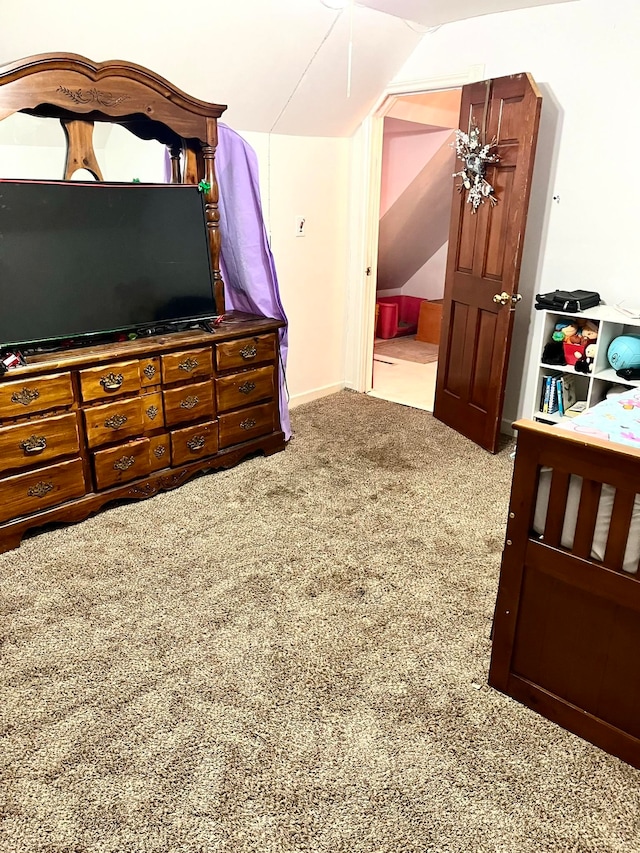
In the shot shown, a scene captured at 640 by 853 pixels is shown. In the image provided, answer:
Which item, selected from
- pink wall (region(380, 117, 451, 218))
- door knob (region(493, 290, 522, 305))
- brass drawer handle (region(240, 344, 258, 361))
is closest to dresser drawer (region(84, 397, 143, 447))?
brass drawer handle (region(240, 344, 258, 361))

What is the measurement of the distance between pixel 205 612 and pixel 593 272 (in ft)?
8.89

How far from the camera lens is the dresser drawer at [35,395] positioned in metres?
2.63

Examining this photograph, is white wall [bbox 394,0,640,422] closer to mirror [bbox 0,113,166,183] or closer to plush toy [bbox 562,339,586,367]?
plush toy [bbox 562,339,586,367]

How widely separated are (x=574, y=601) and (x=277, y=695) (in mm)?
915

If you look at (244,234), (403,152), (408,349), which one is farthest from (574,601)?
(403,152)

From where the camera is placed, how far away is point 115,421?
299 centimetres

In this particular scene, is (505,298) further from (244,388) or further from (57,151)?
(57,151)

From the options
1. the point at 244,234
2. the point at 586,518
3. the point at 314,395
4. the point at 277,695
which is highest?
the point at 244,234

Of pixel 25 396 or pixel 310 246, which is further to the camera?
pixel 310 246

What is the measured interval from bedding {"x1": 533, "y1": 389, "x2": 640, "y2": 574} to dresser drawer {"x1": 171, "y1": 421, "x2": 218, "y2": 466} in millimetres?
1910

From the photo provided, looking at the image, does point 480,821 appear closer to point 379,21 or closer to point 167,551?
point 167,551

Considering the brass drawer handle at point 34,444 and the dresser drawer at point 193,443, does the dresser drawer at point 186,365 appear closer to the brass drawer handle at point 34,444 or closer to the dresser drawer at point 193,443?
the dresser drawer at point 193,443

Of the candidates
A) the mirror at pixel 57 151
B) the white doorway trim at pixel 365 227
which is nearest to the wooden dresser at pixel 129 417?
the mirror at pixel 57 151

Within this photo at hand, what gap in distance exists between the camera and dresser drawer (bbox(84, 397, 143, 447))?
115 inches
